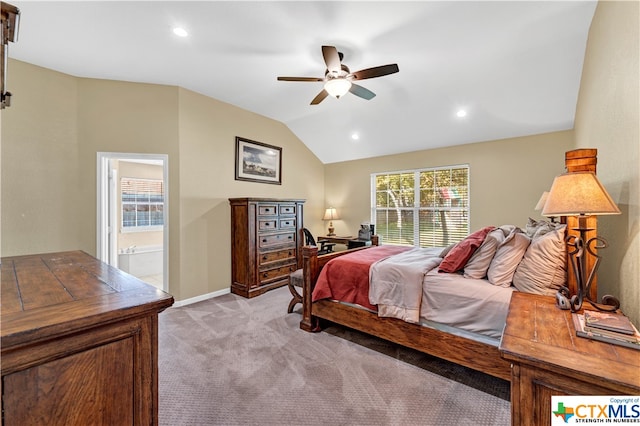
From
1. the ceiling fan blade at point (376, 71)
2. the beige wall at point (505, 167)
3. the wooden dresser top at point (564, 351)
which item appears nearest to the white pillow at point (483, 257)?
the wooden dresser top at point (564, 351)

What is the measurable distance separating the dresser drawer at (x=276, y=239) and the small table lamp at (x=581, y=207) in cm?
345

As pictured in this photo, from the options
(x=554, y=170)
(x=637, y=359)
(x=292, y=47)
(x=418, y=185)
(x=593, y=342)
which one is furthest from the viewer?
(x=418, y=185)

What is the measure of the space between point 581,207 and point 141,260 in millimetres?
6075

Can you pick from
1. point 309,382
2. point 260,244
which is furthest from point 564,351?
point 260,244

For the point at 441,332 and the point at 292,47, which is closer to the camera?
the point at 441,332

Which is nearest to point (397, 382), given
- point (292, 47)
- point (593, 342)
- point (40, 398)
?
point (593, 342)

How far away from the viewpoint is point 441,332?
2.11 m

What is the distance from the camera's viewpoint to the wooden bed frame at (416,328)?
63.5 inches

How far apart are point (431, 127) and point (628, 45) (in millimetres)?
2939

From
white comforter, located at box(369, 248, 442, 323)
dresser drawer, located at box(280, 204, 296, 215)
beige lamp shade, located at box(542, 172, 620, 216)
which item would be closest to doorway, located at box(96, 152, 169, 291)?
dresser drawer, located at box(280, 204, 296, 215)

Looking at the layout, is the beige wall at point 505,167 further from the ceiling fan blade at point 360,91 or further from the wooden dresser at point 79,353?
the wooden dresser at point 79,353

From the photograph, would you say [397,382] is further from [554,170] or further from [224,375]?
[554,170]

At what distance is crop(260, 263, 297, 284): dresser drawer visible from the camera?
4137mm

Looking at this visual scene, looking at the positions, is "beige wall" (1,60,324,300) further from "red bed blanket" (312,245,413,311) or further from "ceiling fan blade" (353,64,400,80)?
"ceiling fan blade" (353,64,400,80)
